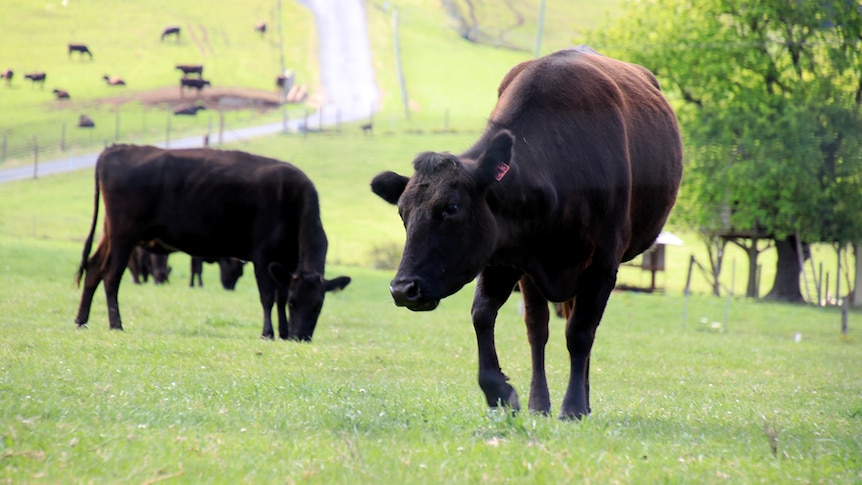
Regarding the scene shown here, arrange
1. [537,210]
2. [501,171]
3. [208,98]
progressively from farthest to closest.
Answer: [208,98]
[537,210]
[501,171]

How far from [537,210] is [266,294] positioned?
9187 millimetres

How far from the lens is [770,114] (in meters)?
41.2

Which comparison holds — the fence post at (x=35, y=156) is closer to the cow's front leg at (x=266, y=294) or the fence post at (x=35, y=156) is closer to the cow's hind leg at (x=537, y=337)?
the cow's front leg at (x=266, y=294)

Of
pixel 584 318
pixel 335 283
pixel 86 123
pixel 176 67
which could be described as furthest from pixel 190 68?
pixel 584 318

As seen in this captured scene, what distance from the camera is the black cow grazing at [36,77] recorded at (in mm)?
59062

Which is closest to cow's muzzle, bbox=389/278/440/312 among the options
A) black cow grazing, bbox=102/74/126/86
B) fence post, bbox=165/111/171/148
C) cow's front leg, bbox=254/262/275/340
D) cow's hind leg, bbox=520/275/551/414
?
cow's hind leg, bbox=520/275/551/414

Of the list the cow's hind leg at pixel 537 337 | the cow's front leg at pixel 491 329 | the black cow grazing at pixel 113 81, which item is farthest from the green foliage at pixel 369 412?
the black cow grazing at pixel 113 81

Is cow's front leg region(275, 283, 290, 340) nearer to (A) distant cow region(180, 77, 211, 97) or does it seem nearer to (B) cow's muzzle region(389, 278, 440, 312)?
(B) cow's muzzle region(389, 278, 440, 312)

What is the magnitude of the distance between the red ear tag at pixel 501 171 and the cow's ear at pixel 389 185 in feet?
2.10

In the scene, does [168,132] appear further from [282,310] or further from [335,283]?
[282,310]

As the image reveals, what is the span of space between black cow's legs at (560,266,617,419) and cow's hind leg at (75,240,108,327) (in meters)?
8.43

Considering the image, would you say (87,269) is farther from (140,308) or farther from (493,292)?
(493,292)

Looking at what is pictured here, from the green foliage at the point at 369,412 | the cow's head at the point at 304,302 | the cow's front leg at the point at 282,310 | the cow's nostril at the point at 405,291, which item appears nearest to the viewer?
the green foliage at the point at 369,412

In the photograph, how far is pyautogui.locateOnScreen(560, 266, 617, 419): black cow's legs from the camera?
750 cm
